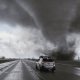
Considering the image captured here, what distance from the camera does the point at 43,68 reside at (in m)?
33.3

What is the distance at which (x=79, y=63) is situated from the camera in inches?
2099

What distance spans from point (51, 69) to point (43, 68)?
1159 millimetres

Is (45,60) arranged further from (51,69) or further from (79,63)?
(79,63)

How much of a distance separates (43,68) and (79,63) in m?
21.7

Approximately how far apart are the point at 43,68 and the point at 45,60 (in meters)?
1.17

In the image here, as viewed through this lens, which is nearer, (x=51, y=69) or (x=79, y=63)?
(x=51, y=69)

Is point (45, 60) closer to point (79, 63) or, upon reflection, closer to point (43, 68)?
point (43, 68)

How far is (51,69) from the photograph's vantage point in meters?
32.9

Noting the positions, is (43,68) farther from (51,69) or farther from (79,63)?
(79,63)

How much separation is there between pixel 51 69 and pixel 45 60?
1609 millimetres

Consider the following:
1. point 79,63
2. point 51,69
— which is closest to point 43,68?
point 51,69

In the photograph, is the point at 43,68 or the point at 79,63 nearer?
the point at 43,68
